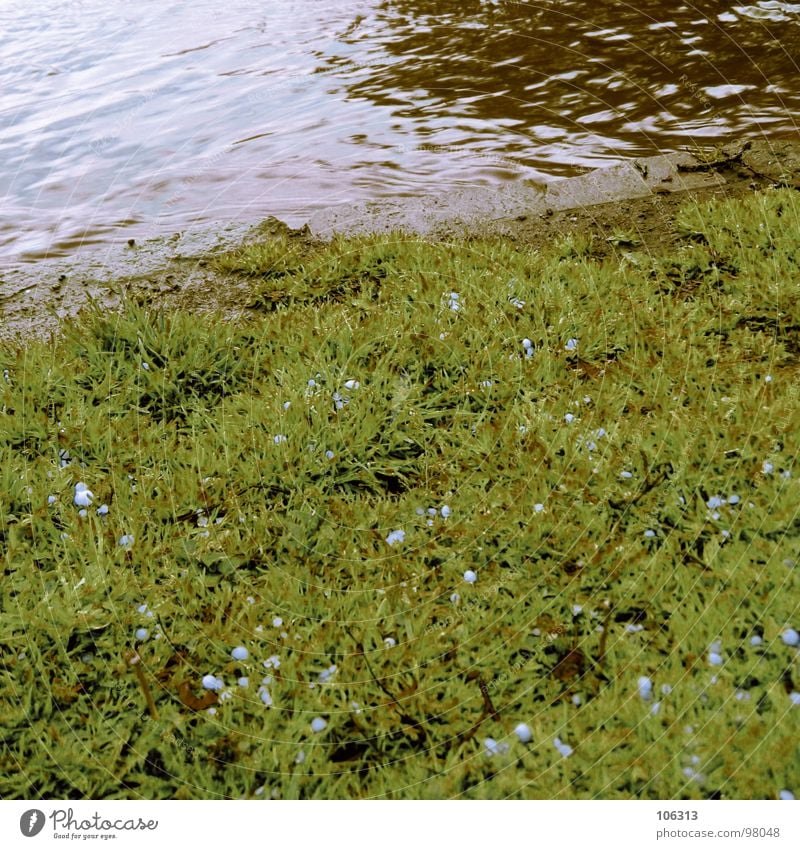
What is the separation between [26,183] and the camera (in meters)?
7.76

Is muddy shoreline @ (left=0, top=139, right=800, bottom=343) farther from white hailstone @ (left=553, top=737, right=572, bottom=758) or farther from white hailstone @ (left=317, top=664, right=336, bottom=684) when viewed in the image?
white hailstone @ (left=553, top=737, right=572, bottom=758)

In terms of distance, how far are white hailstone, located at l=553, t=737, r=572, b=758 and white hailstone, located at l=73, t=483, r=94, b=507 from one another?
7.16ft

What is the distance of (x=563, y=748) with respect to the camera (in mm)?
2617

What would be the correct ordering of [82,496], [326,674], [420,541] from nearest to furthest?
[326,674] → [420,541] → [82,496]

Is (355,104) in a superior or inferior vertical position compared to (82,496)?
superior

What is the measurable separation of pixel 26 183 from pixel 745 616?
7.33 metres

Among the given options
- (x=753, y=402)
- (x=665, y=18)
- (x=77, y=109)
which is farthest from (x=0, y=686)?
(x=665, y=18)

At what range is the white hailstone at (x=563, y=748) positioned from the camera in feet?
8.54

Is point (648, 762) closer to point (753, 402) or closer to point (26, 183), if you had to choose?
point (753, 402)

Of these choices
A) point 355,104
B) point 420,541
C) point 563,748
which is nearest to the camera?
point 563,748

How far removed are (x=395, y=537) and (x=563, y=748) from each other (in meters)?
1.12

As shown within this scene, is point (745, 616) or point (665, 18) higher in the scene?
point (665, 18)
